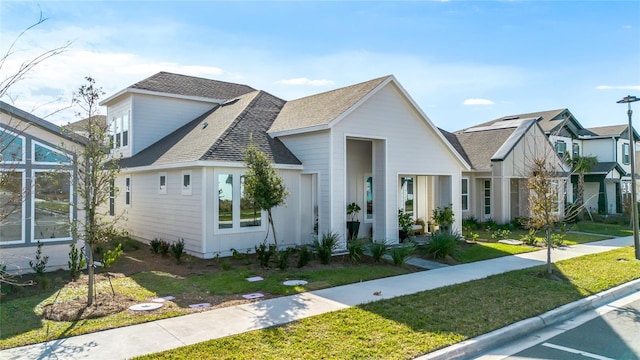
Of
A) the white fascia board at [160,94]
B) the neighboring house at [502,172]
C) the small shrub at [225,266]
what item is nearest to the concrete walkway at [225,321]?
the small shrub at [225,266]

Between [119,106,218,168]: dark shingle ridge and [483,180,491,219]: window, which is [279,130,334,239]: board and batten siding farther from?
[483,180,491,219]: window

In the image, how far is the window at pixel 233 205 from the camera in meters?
13.6

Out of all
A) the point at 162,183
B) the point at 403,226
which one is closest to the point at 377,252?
the point at 403,226

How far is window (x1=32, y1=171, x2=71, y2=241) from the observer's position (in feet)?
36.4

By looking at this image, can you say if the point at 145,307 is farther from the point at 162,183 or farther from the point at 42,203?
the point at 162,183

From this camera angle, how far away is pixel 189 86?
2191 cm

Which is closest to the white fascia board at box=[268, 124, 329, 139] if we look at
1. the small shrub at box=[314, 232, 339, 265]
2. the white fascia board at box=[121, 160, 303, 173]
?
the white fascia board at box=[121, 160, 303, 173]

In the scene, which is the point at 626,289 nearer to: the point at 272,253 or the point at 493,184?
the point at 272,253

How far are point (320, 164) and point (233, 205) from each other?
3.26 meters

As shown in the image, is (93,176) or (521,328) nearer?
(521,328)

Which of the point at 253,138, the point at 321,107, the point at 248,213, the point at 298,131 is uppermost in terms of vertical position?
the point at 321,107

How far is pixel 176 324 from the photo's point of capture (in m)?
7.15

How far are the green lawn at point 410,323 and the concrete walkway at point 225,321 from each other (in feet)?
1.24

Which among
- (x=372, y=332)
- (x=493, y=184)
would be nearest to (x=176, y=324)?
(x=372, y=332)
